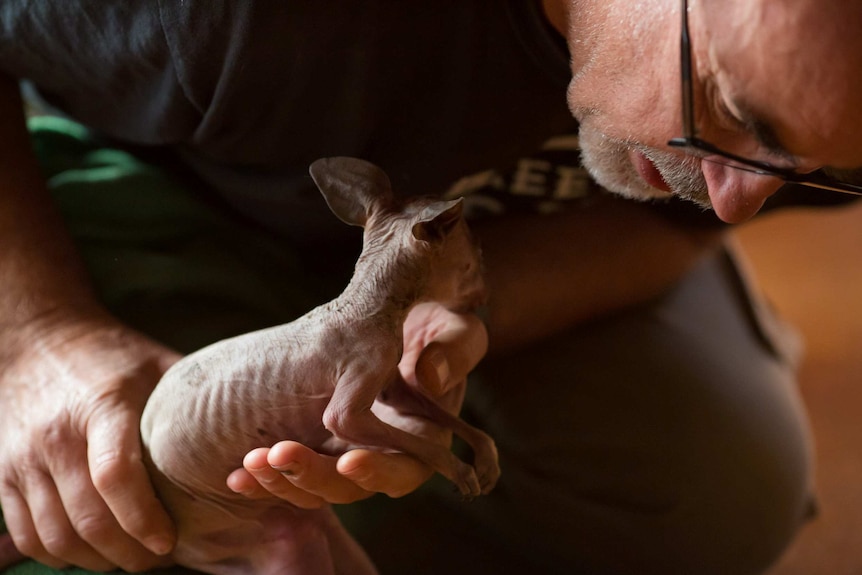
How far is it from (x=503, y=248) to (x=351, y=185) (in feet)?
1.50

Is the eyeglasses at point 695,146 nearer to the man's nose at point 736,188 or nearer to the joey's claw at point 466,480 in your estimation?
the man's nose at point 736,188

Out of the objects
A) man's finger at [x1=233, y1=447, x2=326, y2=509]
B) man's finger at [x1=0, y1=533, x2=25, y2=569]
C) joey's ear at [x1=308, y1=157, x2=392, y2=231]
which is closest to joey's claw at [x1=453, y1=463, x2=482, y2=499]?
man's finger at [x1=233, y1=447, x2=326, y2=509]

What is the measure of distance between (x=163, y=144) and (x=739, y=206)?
660 millimetres

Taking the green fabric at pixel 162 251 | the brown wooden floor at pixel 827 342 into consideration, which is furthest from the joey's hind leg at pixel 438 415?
the brown wooden floor at pixel 827 342

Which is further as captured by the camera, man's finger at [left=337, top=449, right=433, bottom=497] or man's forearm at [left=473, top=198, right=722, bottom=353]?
man's forearm at [left=473, top=198, right=722, bottom=353]

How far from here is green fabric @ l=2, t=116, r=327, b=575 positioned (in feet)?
3.57

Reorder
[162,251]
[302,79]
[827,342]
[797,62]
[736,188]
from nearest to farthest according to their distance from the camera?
[797,62] < [736,188] < [302,79] < [162,251] < [827,342]

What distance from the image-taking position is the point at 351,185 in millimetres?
776

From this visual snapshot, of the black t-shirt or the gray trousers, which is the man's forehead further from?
the gray trousers

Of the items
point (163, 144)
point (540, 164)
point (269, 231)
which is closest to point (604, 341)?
point (540, 164)

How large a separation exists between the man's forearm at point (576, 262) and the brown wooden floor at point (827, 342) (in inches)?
22.6

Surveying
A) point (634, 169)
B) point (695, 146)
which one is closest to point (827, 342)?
point (634, 169)

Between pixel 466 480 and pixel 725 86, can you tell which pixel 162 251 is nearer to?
pixel 466 480

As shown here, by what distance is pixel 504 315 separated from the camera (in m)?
1.19
